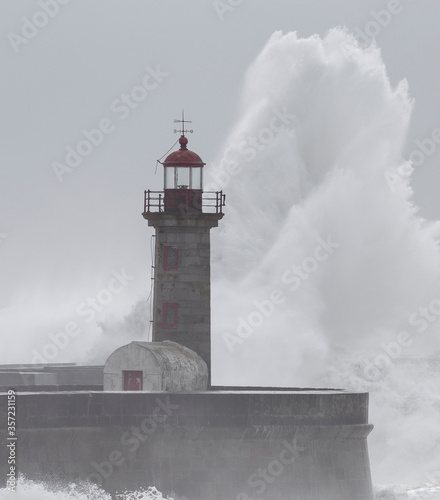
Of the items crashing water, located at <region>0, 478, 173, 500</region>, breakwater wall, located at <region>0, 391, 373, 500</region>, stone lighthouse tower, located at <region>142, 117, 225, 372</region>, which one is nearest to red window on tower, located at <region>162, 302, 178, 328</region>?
stone lighthouse tower, located at <region>142, 117, 225, 372</region>

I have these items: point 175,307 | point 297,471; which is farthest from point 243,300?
point 297,471

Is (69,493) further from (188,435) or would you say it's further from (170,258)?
(170,258)

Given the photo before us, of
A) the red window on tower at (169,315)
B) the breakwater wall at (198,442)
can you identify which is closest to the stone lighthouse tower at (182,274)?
the red window on tower at (169,315)

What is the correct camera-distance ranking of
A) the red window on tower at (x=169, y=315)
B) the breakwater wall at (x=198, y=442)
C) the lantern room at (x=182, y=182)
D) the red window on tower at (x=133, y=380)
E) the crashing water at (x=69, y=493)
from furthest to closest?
1. the lantern room at (x=182, y=182)
2. the red window on tower at (x=169, y=315)
3. the red window on tower at (x=133, y=380)
4. the breakwater wall at (x=198, y=442)
5. the crashing water at (x=69, y=493)

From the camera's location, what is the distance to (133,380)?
24984mm

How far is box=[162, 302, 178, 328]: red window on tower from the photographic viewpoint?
2622cm

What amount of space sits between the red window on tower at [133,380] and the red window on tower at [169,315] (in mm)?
1430

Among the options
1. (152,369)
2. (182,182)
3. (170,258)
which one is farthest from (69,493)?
(182,182)

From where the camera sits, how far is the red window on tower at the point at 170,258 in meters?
26.3

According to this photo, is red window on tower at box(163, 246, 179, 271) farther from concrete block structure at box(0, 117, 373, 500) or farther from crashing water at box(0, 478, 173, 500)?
crashing water at box(0, 478, 173, 500)

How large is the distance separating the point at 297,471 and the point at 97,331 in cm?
2447

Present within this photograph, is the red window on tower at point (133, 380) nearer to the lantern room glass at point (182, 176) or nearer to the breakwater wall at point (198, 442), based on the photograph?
the breakwater wall at point (198, 442)

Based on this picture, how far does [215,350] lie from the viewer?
121 feet

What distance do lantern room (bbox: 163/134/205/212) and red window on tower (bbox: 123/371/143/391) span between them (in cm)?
292
